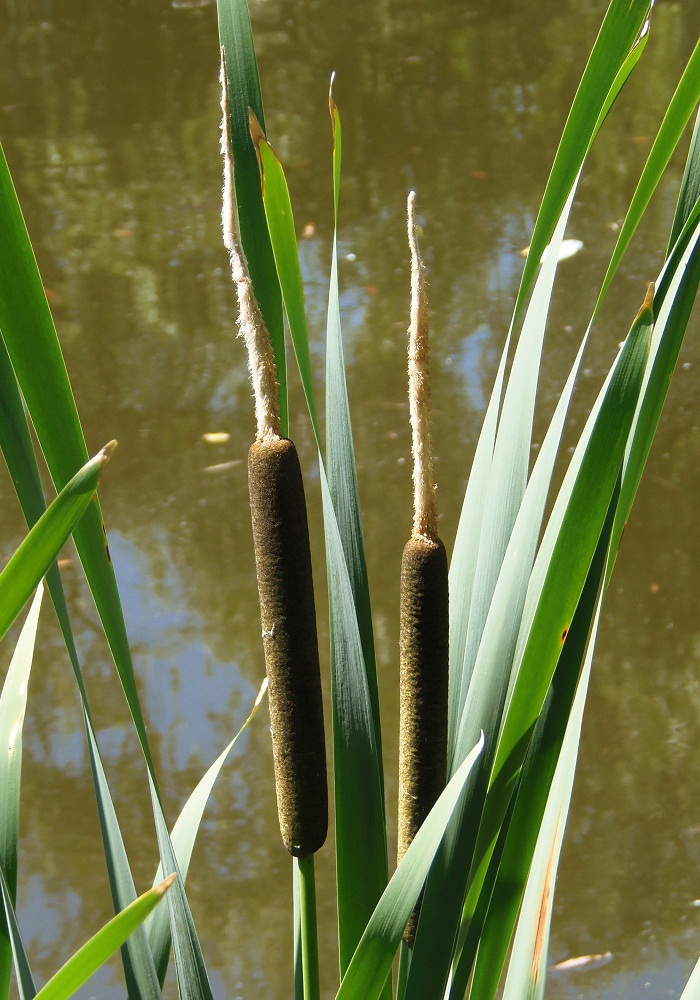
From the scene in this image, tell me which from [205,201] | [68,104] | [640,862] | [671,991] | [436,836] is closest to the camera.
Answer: [436,836]

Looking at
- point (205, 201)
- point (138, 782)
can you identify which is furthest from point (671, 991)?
point (205, 201)

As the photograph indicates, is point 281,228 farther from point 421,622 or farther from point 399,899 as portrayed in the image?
point 399,899

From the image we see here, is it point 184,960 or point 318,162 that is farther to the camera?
point 318,162

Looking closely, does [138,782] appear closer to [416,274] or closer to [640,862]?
[640,862]

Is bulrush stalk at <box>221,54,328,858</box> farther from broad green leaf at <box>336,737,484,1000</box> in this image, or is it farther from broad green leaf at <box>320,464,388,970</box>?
broad green leaf at <box>336,737,484,1000</box>

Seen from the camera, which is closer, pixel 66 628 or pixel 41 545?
pixel 41 545

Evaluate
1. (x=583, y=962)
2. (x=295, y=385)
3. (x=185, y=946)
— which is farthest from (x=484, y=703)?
(x=295, y=385)

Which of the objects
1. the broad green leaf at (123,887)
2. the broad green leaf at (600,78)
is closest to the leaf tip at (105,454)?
the broad green leaf at (123,887)
